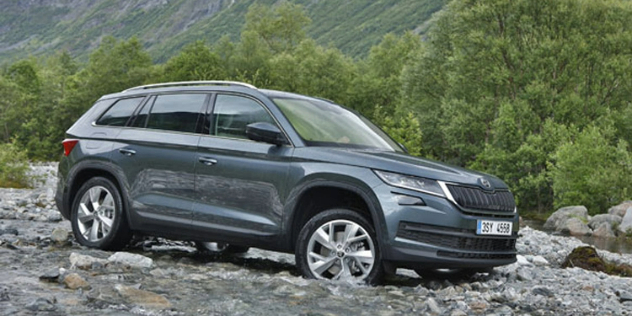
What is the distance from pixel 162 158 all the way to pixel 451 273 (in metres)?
Result: 3.37

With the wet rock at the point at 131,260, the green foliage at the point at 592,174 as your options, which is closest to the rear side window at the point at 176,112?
the wet rock at the point at 131,260

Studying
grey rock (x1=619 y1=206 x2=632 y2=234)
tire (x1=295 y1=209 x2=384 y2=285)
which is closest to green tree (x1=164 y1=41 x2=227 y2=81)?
grey rock (x1=619 y1=206 x2=632 y2=234)

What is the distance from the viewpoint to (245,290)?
617 centimetres

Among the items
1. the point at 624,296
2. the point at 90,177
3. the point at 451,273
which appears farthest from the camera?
the point at 90,177

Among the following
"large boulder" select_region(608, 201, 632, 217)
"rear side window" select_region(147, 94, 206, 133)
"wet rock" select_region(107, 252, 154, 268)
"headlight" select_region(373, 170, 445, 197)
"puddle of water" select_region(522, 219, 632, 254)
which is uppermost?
"rear side window" select_region(147, 94, 206, 133)

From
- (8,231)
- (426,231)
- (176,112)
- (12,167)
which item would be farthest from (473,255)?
(12,167)

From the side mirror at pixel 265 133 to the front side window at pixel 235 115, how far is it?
32cm

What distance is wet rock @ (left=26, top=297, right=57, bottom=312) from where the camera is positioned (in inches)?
194

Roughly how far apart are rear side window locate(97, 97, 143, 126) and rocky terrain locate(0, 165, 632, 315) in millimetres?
1544

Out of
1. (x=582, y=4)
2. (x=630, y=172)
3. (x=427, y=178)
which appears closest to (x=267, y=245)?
(x=427, y=178)

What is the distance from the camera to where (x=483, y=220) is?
647 centimetres

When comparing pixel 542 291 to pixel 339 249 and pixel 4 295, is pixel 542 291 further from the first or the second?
pixel 4 295

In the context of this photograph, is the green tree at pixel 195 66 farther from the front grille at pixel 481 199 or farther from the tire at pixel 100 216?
the front grille at pixel 481 199

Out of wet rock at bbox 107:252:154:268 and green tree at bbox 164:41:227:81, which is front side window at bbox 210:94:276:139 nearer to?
wet rock at bbox 107:252:154:268
